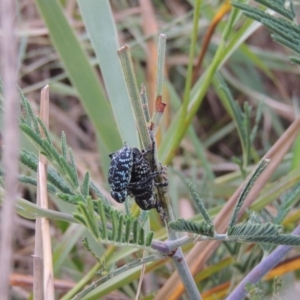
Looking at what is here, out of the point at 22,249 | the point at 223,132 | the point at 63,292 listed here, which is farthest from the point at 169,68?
the point at 63,292

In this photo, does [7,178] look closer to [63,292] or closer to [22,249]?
[63,292]

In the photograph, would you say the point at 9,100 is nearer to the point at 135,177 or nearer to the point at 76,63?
the point at 135,177

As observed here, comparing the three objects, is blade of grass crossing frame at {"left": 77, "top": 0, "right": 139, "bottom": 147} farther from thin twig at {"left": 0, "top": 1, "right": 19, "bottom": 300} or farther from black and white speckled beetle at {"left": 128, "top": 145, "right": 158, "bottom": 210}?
thin twig at {"left": 0, "top": 1, "right": 19, "bottom": 300}

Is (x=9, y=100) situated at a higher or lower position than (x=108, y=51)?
lower

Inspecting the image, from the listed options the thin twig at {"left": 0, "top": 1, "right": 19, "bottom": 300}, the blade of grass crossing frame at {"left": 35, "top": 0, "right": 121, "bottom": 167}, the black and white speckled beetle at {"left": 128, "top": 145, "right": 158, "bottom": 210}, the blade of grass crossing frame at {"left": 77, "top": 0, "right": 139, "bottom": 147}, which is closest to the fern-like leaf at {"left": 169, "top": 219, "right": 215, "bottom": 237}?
the black and white speckled beetle at {"left": 128, "top": 145, "right": 158, "bottom": 210}

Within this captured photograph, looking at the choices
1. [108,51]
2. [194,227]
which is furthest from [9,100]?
[108,51]

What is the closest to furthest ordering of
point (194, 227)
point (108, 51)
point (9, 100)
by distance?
point (9, 100) < point (194, 227) < point (108, 51)
